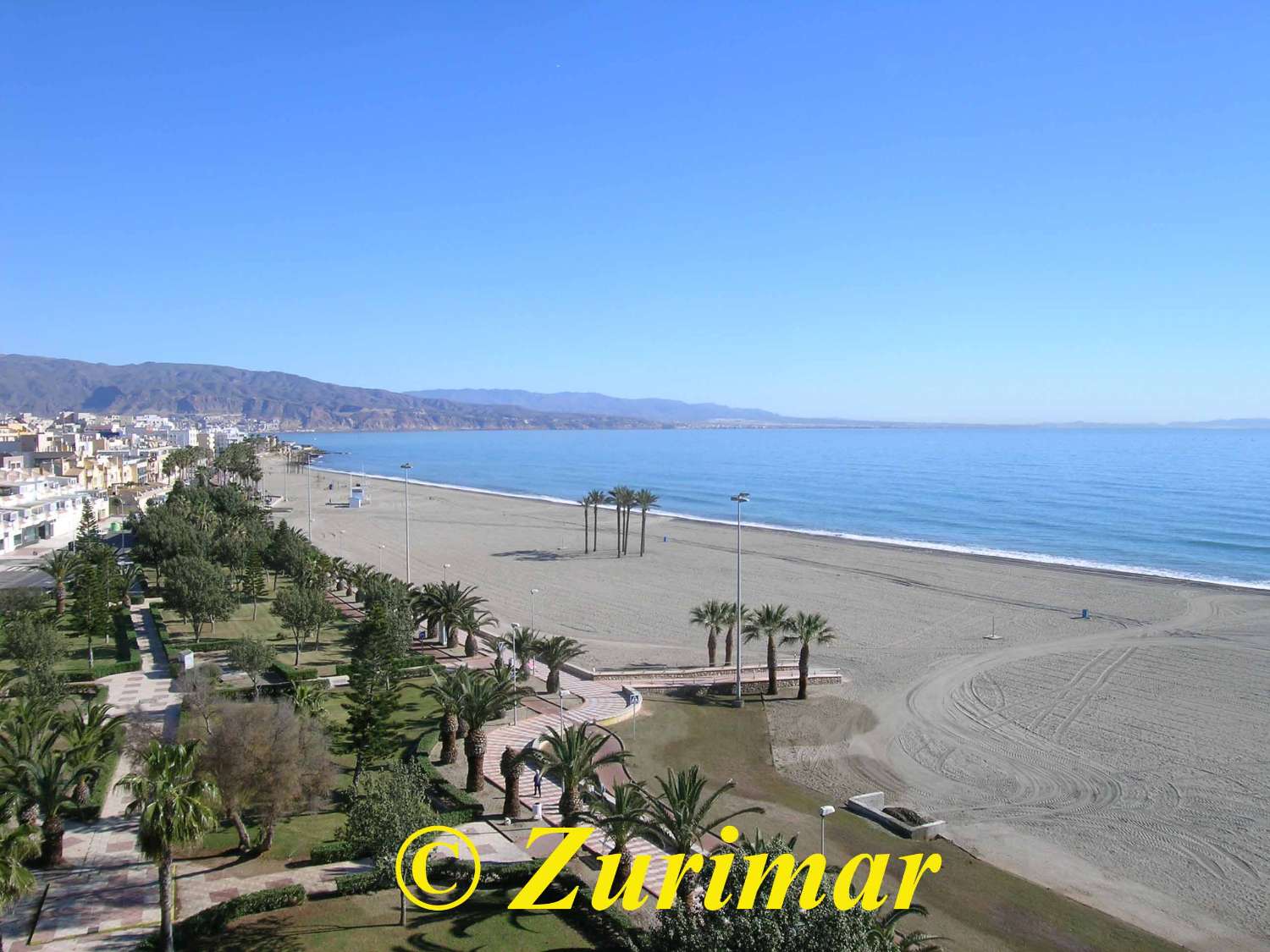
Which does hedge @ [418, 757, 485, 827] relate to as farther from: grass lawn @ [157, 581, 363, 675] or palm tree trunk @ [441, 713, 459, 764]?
grass lawn @ [157, 581, 363, 675]

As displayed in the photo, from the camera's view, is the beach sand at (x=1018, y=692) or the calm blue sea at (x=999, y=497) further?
the calm blue sea at (x=999, y=497)

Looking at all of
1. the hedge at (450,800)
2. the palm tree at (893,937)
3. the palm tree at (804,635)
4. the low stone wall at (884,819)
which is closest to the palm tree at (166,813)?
the hedge at (450,800)

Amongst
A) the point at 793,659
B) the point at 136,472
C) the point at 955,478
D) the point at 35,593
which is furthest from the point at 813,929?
the point at 955,478

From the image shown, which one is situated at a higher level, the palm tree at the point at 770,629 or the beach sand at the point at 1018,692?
the palm tree at the point at 770,629

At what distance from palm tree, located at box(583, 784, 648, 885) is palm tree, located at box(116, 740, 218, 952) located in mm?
6698

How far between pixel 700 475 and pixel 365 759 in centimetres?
13327

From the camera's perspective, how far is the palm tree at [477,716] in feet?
71.5

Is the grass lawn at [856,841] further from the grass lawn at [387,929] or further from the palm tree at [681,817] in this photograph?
the grass lawn at [387,929]

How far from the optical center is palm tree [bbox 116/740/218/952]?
13406mm

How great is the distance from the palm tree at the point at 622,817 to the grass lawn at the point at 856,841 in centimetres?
458

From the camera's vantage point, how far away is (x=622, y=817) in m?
15.9

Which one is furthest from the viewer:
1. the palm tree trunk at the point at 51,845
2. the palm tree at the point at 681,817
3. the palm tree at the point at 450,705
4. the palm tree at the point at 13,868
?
the palm tree at the point at 450,705

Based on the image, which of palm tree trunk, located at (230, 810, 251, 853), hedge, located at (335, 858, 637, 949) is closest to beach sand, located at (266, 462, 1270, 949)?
hedge, located at (335, 858, 637, 949)

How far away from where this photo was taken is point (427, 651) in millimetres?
35438
